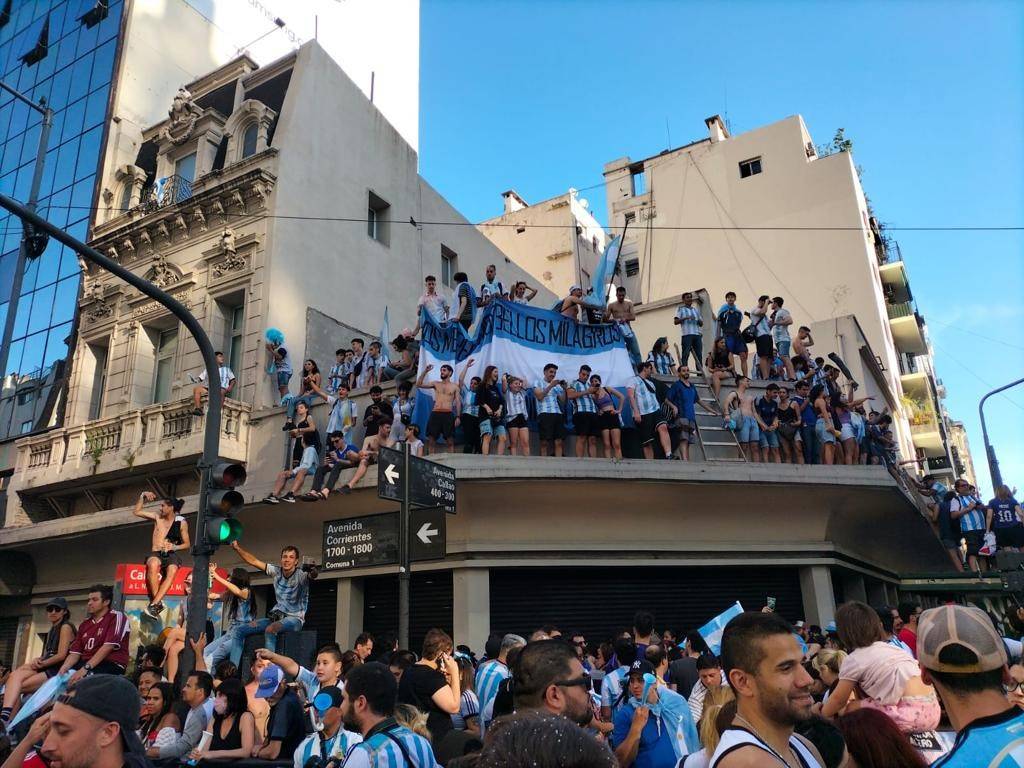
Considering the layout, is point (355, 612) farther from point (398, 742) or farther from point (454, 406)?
point (398, 742)

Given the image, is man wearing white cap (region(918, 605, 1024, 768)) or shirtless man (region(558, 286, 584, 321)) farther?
shirtless man (region(558, 286, 584, 321))

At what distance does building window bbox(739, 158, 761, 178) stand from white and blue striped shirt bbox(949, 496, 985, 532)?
18901mm

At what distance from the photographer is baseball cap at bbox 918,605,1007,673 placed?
9.03ft

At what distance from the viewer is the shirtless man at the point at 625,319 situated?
1599 cm

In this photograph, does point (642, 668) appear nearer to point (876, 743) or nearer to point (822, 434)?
point (876, 743)

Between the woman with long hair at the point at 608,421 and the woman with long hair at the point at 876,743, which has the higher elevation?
the woman with long hair at the point at 608,421

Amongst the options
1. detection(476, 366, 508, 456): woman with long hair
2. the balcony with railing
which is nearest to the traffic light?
detection(476, 366, 508, 456): woman with long hair

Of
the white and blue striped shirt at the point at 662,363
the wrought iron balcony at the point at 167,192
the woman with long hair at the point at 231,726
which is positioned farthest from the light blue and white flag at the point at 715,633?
the wrought iron balcony at the point at 167,192

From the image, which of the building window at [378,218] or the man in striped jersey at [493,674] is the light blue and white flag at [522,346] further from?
the building window at [378,218]

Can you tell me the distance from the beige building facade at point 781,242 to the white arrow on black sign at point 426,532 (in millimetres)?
21819

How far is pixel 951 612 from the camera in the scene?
286 cm

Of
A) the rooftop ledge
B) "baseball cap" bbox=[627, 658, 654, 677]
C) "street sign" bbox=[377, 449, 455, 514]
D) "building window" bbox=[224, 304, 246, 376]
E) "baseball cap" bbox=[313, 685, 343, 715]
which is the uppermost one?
"building window" bbox=[224, 304, 246, 376]

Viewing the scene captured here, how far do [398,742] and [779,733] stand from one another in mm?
2040

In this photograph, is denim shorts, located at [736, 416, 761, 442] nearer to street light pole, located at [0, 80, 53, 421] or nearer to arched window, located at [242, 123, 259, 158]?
arched window, located at [242, 123, 259, 158]
